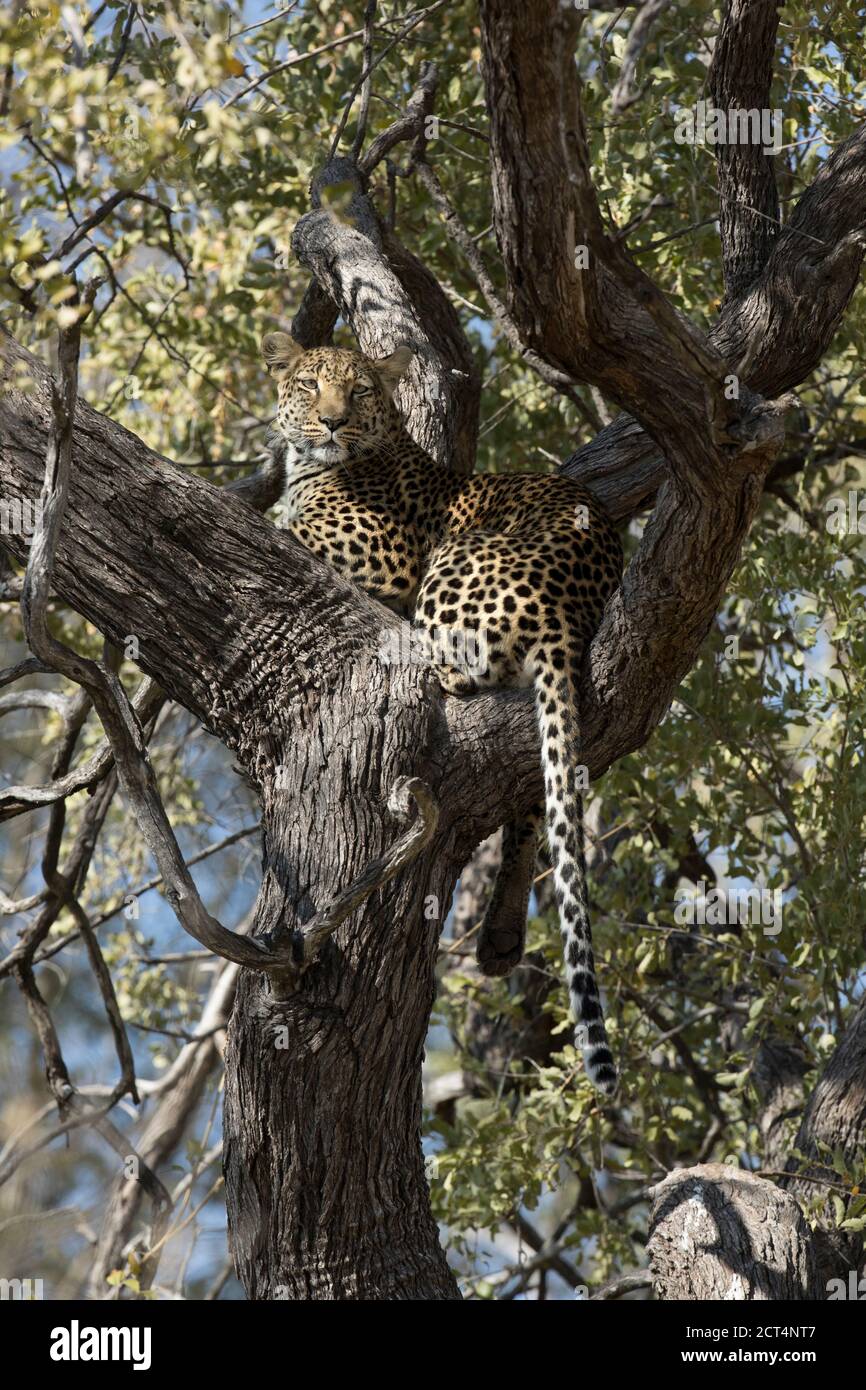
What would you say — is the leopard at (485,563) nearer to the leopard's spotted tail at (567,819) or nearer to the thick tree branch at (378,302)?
the leopard's spotted tail at (567,819)

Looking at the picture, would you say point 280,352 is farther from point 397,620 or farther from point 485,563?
point 397,620

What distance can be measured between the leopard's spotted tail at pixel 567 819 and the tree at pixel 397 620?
104 mm

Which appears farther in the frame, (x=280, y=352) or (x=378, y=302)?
(x=280, y=352)

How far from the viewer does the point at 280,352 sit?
704 centimetres

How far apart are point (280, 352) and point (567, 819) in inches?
124

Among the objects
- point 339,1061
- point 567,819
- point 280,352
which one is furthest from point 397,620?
point 280,352

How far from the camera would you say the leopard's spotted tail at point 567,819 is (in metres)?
4.55

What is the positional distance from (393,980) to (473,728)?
0.80 metres

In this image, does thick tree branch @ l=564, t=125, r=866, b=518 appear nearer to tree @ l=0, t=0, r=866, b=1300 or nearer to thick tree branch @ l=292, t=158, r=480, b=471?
tree @ l=0, t=0, r=866, b=1300

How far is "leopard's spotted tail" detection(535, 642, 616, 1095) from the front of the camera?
4.55 m

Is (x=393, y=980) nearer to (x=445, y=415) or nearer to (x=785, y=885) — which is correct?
(x=445, y=415)

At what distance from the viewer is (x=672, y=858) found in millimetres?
7867

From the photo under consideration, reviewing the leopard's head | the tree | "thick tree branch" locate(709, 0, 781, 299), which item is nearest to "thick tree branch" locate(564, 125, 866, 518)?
the tree
